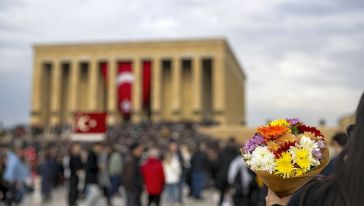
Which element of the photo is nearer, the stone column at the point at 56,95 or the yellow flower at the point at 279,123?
the yellow flower at the point at 279,123

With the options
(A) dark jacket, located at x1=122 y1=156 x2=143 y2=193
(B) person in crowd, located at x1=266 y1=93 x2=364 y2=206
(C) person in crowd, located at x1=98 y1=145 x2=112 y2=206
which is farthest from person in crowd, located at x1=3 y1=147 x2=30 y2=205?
(B) person in crowd, located at x1=266 y1=93 x2=364 y2=206

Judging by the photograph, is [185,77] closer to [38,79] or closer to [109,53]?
[109,53]

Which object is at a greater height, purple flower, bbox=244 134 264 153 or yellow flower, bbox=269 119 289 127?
yellow flower, bbox=269 119 289 127

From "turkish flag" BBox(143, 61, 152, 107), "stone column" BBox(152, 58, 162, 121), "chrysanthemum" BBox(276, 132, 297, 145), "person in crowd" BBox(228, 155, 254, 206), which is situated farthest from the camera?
"turkish flag" BBox(143, 61, 152, 107)

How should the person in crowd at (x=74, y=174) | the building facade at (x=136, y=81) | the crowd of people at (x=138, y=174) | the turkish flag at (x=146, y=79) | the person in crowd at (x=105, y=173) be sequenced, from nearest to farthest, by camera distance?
the crowd of people at (x=138, y=174)
the person in crowd at (x=74, y=174)
the person in crowd at (x=105, y=173)
the building facade at (x=136, y=81)
the turkish flag at (x=146, y=79)

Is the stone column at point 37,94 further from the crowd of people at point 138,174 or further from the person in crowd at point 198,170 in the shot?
the person in crowd at point 198,170

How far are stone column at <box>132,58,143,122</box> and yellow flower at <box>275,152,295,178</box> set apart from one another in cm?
4872

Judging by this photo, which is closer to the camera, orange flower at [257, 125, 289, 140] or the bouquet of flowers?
the bouquet of flowers

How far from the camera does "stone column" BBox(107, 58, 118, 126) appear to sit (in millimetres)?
51188

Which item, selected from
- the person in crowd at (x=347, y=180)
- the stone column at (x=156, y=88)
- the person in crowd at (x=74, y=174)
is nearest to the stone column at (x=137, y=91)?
the stone column at (x=156, y=88)

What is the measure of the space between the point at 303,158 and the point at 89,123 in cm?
1260

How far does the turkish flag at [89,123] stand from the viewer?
14.4 m

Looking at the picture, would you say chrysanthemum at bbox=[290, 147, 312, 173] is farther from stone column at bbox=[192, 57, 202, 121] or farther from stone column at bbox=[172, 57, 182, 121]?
stone column at bbox=[172, 57, 182, 121]

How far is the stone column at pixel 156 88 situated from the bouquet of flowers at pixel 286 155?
48.2 metres
